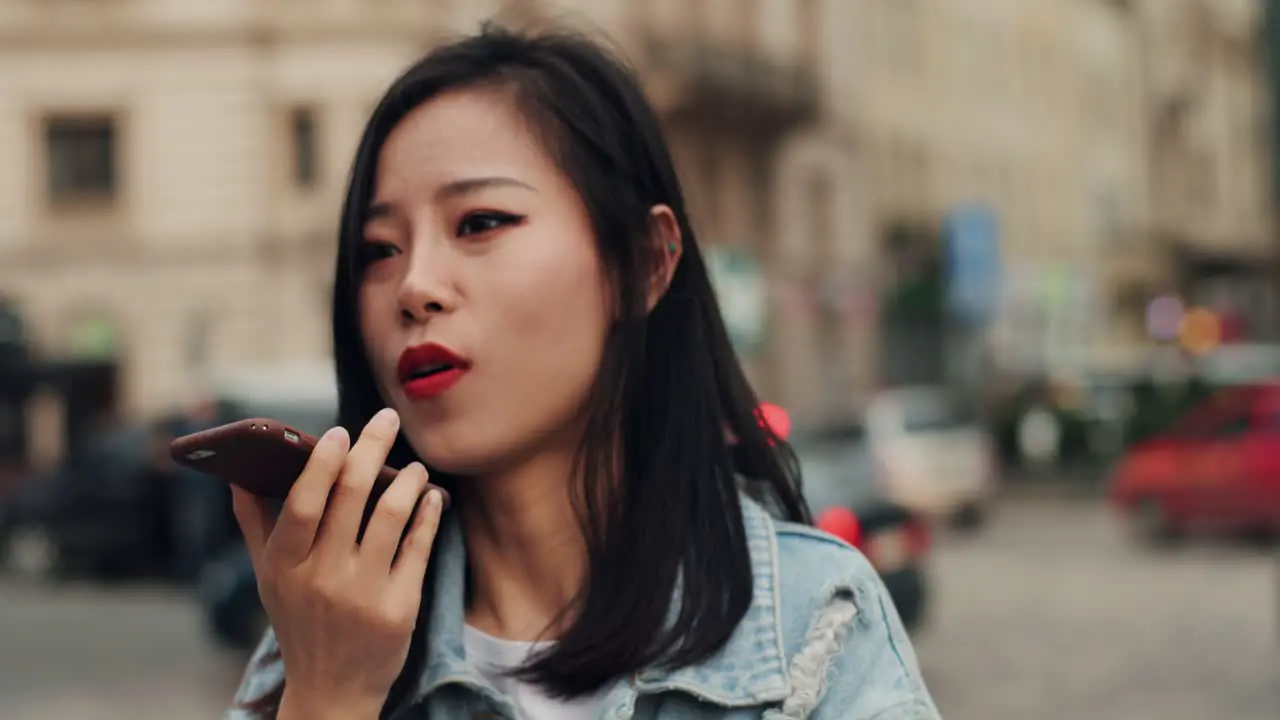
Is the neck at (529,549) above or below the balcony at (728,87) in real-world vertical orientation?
below

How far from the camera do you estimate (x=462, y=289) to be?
1771 millimetres

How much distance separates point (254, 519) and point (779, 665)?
0.47 metres

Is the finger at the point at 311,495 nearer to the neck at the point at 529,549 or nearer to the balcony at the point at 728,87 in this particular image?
the neck at the point at 529,549

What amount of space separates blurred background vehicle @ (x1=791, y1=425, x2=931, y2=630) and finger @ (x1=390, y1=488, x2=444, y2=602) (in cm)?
832

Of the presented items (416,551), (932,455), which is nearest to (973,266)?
(932,455)

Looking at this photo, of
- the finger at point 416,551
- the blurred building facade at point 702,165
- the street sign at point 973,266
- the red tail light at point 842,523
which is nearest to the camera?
the finger at point 416,551

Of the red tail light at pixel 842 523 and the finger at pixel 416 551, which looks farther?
the red tail light at pixel 842 523

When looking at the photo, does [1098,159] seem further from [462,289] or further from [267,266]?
[462,289]

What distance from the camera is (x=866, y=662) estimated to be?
1.75 m

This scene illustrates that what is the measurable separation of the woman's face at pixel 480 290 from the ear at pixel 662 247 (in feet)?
0.27

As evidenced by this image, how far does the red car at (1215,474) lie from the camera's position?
2011 centimetres

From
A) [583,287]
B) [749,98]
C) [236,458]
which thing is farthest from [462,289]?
[749,98]

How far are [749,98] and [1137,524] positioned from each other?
13652mm

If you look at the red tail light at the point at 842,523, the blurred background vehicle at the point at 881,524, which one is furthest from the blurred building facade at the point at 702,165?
the red tail light at the point at 842,523
